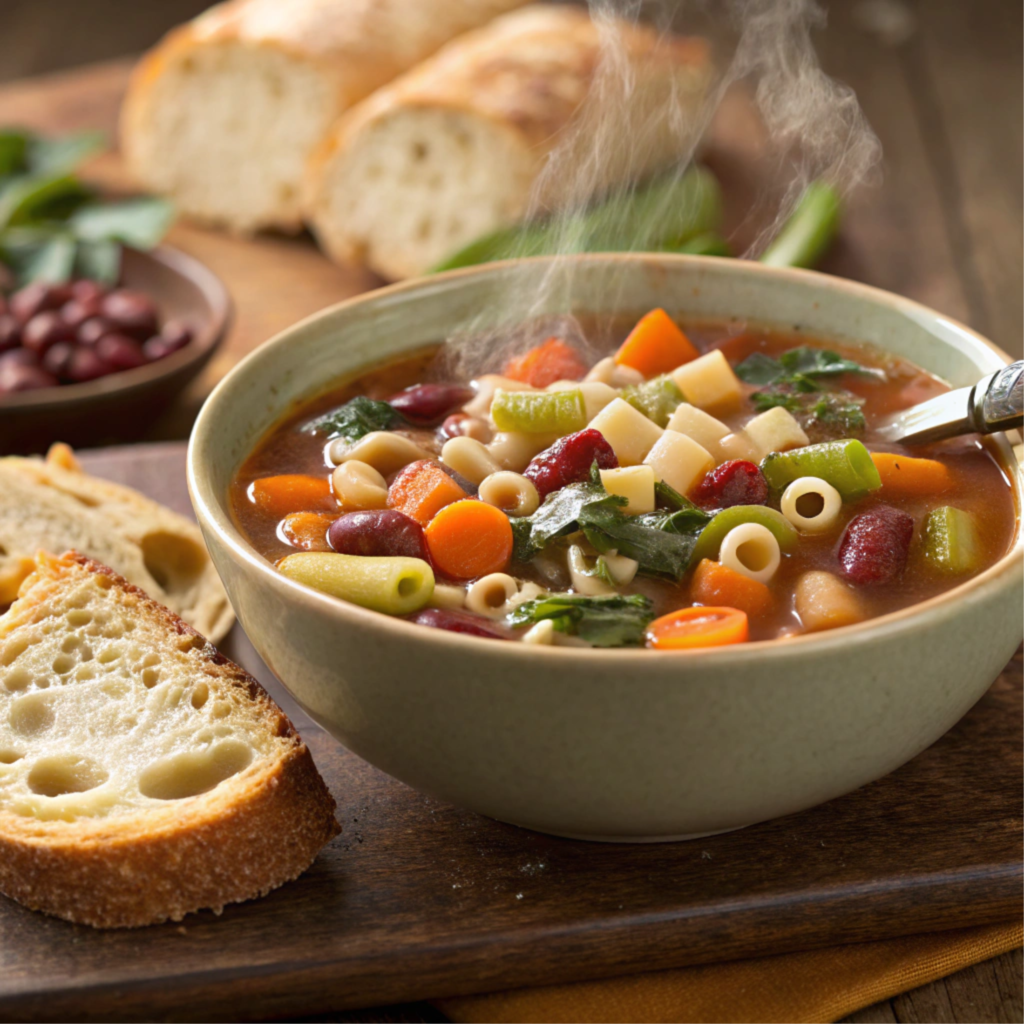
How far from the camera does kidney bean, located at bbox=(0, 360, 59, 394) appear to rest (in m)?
4.27

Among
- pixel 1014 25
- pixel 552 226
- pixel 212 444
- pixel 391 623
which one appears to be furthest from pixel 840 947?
pixel 1014 25

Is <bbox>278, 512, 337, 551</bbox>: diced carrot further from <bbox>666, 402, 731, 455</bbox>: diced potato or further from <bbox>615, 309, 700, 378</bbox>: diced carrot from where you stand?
<bbox>615, 309, 700, 378</bbox>: diced carrot

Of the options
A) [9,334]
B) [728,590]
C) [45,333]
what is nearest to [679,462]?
[728,590]

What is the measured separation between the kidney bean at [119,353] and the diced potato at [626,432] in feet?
7.86

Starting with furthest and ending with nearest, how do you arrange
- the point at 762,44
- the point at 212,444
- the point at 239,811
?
the point at 762,44 < the point at 212,444 < the point at 239,811

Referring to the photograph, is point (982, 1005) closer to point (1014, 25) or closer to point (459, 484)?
point (459, 484)

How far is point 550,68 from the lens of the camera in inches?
208

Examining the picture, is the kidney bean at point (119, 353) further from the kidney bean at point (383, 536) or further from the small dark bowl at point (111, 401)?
the kidney bean at point (383, 536)

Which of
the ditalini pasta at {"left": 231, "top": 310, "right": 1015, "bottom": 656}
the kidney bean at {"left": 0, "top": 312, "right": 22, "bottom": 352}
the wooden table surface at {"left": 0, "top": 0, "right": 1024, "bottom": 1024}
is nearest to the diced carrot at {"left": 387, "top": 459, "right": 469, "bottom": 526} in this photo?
the ditalini pasta at {"left": 231, "top": 310, "right": 1015, "bottom": 656}

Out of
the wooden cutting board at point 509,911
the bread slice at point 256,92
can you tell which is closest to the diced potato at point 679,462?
the wooden cutting board at point 509,911

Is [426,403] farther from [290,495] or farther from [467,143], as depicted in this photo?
[467,143]

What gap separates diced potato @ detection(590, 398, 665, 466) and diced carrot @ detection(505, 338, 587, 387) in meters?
0.39

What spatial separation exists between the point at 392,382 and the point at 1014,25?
19.6 ft

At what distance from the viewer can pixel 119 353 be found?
14.4 ft
